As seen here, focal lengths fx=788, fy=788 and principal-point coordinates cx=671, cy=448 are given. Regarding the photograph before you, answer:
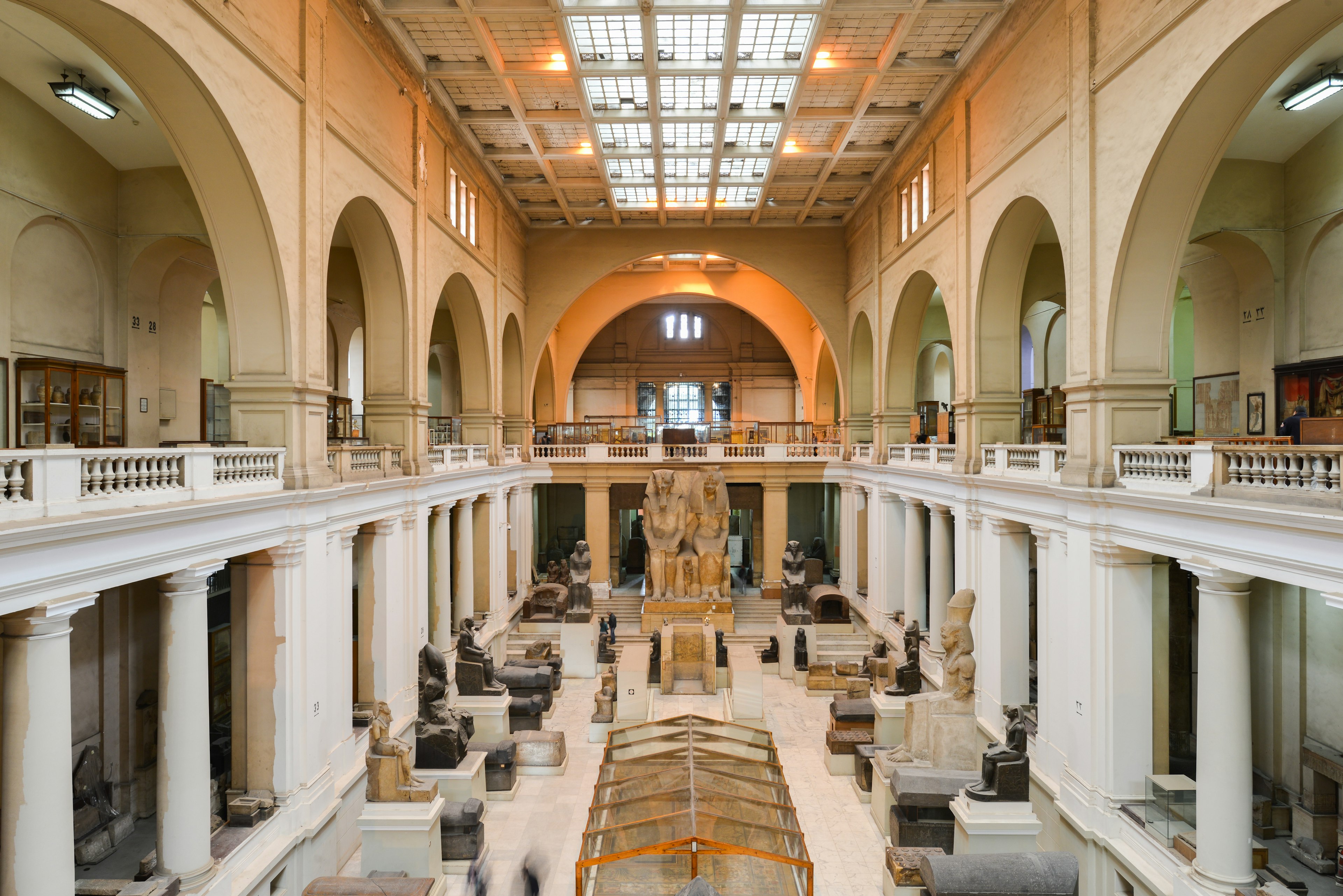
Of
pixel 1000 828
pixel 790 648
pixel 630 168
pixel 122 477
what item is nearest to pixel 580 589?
pixel 790 648

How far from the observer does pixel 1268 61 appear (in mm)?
7723

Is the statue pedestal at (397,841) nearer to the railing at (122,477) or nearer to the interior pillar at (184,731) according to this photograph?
the interior pillar at (184,731)

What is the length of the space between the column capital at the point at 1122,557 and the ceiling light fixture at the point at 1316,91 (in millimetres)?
5763

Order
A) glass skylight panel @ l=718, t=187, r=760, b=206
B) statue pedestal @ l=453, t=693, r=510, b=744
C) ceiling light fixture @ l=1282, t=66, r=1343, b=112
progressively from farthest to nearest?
glass skylight panel @ l=718, t=187, r=760, b=206 < statue pedestal @ l=453, t=693, r=510, b=744 < ceiling light fixture @ l=1282, t=66, r=1343, b=112

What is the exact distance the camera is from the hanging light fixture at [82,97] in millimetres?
8742

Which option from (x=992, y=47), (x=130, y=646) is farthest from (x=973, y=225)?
(x=130, y=646)

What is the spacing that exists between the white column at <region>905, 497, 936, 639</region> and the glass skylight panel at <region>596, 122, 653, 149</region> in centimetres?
1029

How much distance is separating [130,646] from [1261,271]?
1699 centimetres

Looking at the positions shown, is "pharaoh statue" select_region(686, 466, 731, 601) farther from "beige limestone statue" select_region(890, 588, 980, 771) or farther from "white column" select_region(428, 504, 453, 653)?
"beige limestone statue" select_region(890, 588, 980, 771)

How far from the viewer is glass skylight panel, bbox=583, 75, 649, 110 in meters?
15.4

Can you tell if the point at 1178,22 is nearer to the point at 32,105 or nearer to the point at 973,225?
the point at 973,225

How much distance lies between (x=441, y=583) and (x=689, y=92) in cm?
1127

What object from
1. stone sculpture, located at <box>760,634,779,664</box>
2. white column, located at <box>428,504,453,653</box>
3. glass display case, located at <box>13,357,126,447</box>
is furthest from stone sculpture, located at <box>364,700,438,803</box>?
stone sculpture, located at <box>760,634,779,664</box>

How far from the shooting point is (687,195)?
22797 millimetres
